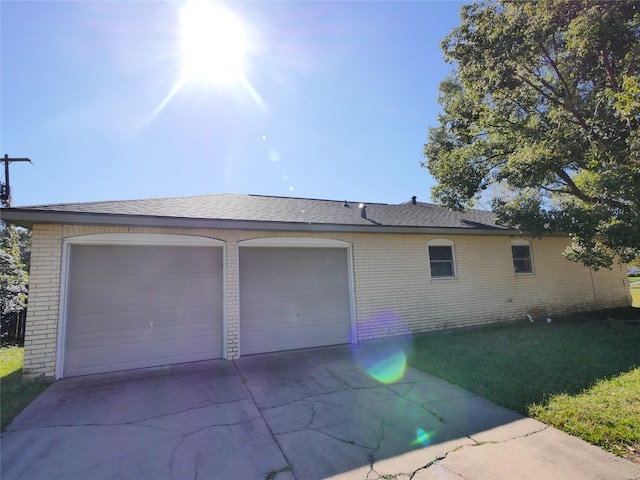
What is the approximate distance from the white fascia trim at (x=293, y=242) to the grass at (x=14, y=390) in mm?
4049

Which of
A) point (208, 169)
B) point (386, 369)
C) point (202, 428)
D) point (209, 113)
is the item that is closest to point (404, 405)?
point (386, 369)

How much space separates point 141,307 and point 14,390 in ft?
6.76

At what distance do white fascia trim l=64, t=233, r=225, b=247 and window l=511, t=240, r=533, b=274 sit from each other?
9637mm

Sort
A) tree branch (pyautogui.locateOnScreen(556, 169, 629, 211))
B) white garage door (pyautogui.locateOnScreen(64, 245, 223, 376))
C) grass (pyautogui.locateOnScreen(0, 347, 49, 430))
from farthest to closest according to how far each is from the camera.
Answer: tree branch (pyautogui.locateOnScreen(556, 169, 629, 211)) < white garage door (pyautogui.locateOnScreen(64, 245, 223, 376)) < grass (pyautogui.locateOnScreen(0, 347, 49, 430))

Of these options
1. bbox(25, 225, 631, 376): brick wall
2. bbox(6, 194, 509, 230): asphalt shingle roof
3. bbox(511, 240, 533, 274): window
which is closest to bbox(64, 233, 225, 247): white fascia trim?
bbox(25, 225, 631, 376): brick wall

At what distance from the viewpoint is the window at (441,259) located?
9.29m

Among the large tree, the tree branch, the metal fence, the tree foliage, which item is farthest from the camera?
the metal fence

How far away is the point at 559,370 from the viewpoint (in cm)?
525

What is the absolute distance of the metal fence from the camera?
9.72 m

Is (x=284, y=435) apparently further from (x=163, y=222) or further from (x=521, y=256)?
(x=521, y=256)

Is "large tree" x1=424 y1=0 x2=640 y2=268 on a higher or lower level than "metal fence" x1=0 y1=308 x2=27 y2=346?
higher

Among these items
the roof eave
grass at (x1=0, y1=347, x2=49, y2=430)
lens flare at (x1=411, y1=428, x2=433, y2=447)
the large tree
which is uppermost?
the large tree

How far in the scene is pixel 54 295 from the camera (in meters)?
5.54

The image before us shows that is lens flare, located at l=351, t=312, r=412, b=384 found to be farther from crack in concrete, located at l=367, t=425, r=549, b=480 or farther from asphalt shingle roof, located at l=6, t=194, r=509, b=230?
asphalt shingle roof, located at l=6, t=194, r=509, b=230
